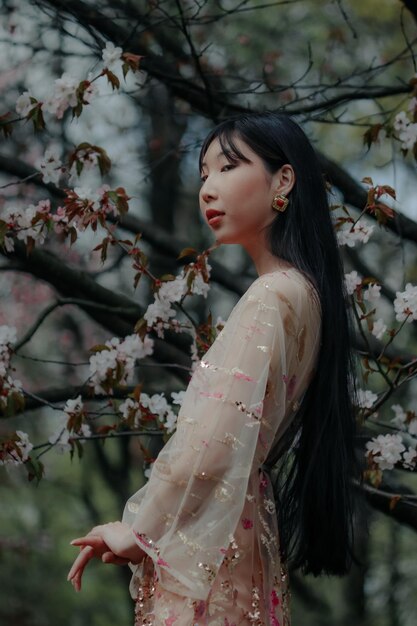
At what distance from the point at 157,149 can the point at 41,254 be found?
2.64 meters

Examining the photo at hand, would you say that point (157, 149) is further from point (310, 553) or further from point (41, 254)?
point (310, 553)

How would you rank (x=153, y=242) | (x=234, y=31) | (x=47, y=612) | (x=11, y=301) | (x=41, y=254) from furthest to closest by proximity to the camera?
(x=47, y=612), (x=11, y=301), (x=234, y=31), (x=153, y=242), (x=41, y=254)

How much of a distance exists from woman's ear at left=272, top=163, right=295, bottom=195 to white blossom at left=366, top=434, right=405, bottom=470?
3.70ft

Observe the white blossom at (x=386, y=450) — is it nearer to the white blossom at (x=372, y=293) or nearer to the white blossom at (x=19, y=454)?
the white blossom at (x=372, y=293)

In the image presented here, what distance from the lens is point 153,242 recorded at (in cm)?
450

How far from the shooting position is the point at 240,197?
88.5 inches

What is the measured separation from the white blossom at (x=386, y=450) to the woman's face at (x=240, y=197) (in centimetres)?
110

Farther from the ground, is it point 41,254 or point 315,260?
point 41,254

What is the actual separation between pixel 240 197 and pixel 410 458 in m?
1.27

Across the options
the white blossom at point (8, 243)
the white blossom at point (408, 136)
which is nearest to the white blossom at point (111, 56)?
the white blossom at point (8, 243)

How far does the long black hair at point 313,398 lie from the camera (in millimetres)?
2273

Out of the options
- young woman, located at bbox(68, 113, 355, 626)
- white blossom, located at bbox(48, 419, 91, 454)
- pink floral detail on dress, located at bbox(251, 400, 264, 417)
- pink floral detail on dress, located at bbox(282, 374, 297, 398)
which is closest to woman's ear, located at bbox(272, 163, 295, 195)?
young woman, located at bbox(68, 113, 355, 626)

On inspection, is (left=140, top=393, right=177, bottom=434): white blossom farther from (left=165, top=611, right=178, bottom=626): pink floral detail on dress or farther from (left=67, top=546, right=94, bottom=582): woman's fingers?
(left=165, top=611, right=178, bottom=626): pink floral detail on dress

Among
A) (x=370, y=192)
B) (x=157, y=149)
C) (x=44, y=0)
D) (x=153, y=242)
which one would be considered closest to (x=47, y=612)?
(x=157, y=149)
